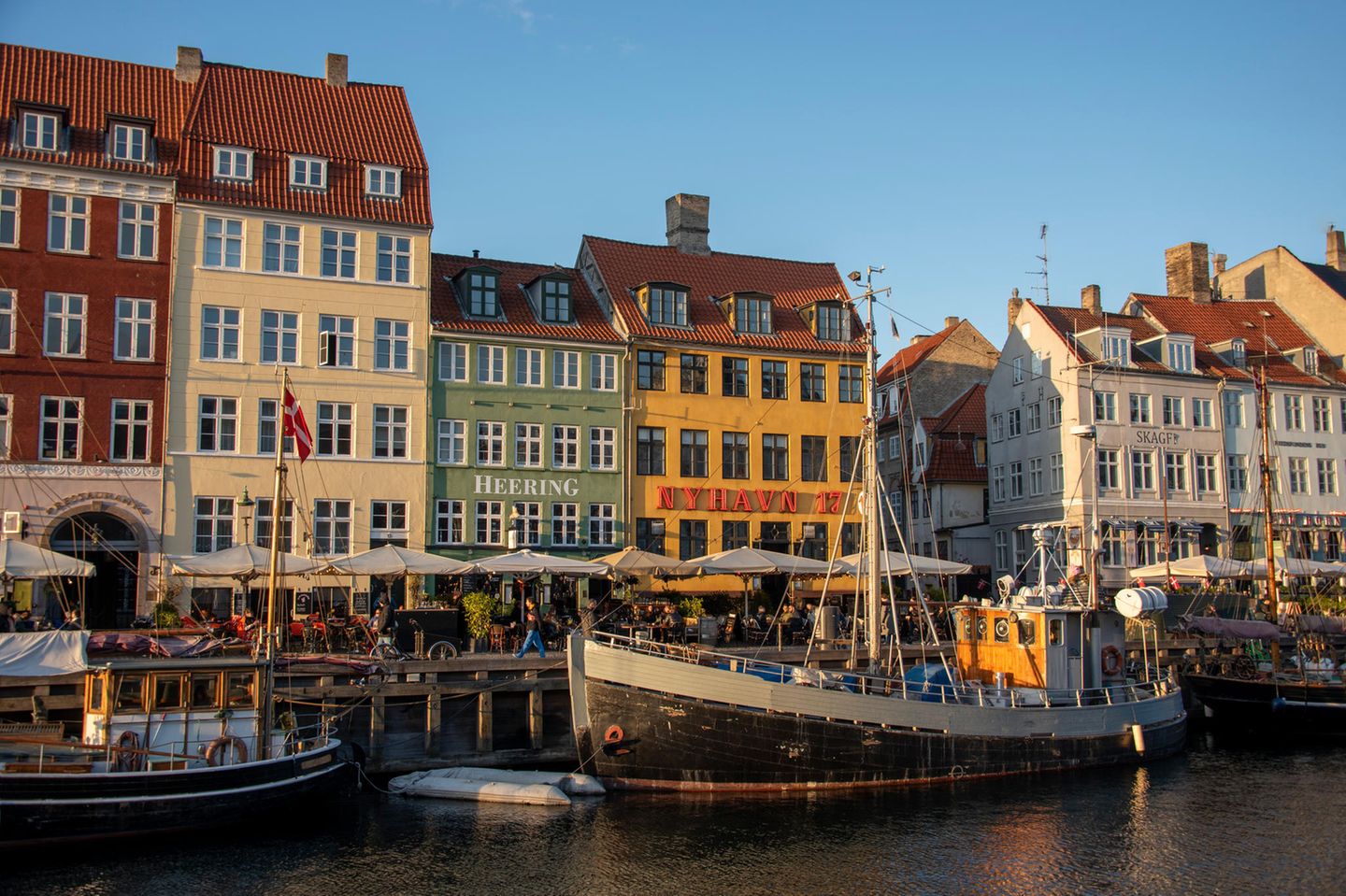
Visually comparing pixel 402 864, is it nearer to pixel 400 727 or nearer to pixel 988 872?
pixel 400 727

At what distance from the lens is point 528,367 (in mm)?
43219

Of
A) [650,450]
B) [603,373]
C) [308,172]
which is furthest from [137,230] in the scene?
Answer: [650,450]

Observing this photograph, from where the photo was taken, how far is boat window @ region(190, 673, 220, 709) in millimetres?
23938

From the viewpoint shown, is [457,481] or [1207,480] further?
[1207,480]

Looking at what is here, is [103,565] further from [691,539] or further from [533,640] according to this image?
[691,539]

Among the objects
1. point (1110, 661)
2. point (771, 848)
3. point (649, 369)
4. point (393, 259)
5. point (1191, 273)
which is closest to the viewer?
point (771, 848)

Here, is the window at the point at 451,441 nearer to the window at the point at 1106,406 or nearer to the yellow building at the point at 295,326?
the yellow building at the point at 295,326

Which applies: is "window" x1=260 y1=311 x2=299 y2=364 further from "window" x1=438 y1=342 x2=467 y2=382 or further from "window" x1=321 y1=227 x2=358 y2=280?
"window" x1=438 y1=342 x2=467 y2=382

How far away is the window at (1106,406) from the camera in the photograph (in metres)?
50.7

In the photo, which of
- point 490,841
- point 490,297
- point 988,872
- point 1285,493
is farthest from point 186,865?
point 1285,493

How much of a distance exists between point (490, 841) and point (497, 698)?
7559mm

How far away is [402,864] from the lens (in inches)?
827

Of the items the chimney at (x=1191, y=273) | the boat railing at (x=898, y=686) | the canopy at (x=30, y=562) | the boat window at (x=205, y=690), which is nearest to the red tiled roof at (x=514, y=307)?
the boat railing at (x=898, y=686)

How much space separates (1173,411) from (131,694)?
4306 centimetres
